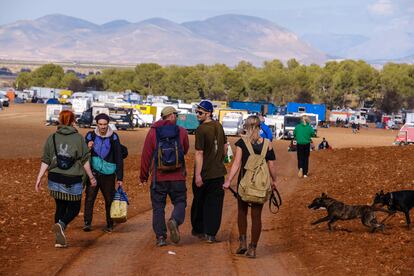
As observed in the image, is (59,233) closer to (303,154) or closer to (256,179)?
(256,179)

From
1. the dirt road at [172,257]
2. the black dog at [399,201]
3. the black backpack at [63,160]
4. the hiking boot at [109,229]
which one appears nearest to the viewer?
the dirt road at [172,257]

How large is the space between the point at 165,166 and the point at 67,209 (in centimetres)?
134

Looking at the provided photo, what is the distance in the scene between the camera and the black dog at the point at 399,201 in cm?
1295

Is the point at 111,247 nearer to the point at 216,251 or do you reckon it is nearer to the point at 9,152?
the point at 216,251

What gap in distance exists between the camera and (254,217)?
1070cm

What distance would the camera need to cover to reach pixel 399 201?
13.0 m

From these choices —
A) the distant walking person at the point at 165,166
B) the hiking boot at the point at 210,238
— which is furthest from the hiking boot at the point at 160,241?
the hiking boot at the point at 210,238

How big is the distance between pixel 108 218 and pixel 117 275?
127 inches

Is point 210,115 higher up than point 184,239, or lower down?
higher up

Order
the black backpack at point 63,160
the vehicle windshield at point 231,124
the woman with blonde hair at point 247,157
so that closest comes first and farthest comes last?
the woman with blonde hair at point 247,157 → the black backpack at point 63,160 → the vehicle windshield at point 231,124

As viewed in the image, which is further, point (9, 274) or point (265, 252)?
point (265, 252)

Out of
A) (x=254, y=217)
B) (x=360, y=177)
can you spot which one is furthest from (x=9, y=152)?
(x=254, y=217)

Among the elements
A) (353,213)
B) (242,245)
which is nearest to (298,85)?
(353,213)

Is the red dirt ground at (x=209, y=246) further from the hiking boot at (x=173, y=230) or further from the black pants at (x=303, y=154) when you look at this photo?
the black pants at (x=303, y=154)
